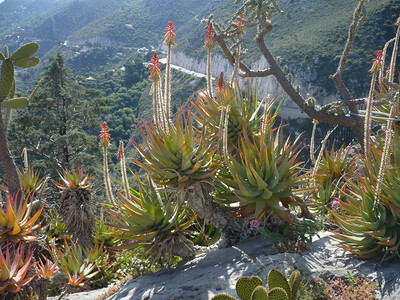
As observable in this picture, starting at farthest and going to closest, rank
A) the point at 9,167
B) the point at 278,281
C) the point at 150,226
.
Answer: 1. the point at 9,167
2. the point at 150,226
3. the point at 278,281

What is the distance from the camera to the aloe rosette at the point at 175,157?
4.01 meters

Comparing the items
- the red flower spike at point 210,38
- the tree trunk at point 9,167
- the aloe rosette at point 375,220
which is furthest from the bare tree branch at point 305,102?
the tree trunk at point 9,167

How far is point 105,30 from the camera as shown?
15238 centimetres

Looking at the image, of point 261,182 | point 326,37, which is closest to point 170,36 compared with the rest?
point 261,182

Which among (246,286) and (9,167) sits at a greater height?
(9,167)

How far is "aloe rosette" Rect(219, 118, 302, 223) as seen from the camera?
3.83 meters

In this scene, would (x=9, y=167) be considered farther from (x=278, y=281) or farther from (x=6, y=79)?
(x=278, y=281)

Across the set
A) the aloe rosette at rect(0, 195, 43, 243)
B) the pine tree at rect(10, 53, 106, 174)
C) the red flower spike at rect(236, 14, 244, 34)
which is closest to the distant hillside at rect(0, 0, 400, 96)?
the red flower spike at rect(236, 14, 244, 34)

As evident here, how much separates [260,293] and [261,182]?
1299 mm

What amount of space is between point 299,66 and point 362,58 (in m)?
10.4

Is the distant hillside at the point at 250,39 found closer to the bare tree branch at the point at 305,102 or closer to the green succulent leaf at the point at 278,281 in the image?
the bare tree branch at the point at 305,102

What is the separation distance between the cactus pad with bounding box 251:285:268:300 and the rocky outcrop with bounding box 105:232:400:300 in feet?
2.04

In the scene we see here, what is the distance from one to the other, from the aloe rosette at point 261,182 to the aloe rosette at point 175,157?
1.01 feet

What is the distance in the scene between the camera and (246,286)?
9.78ft
